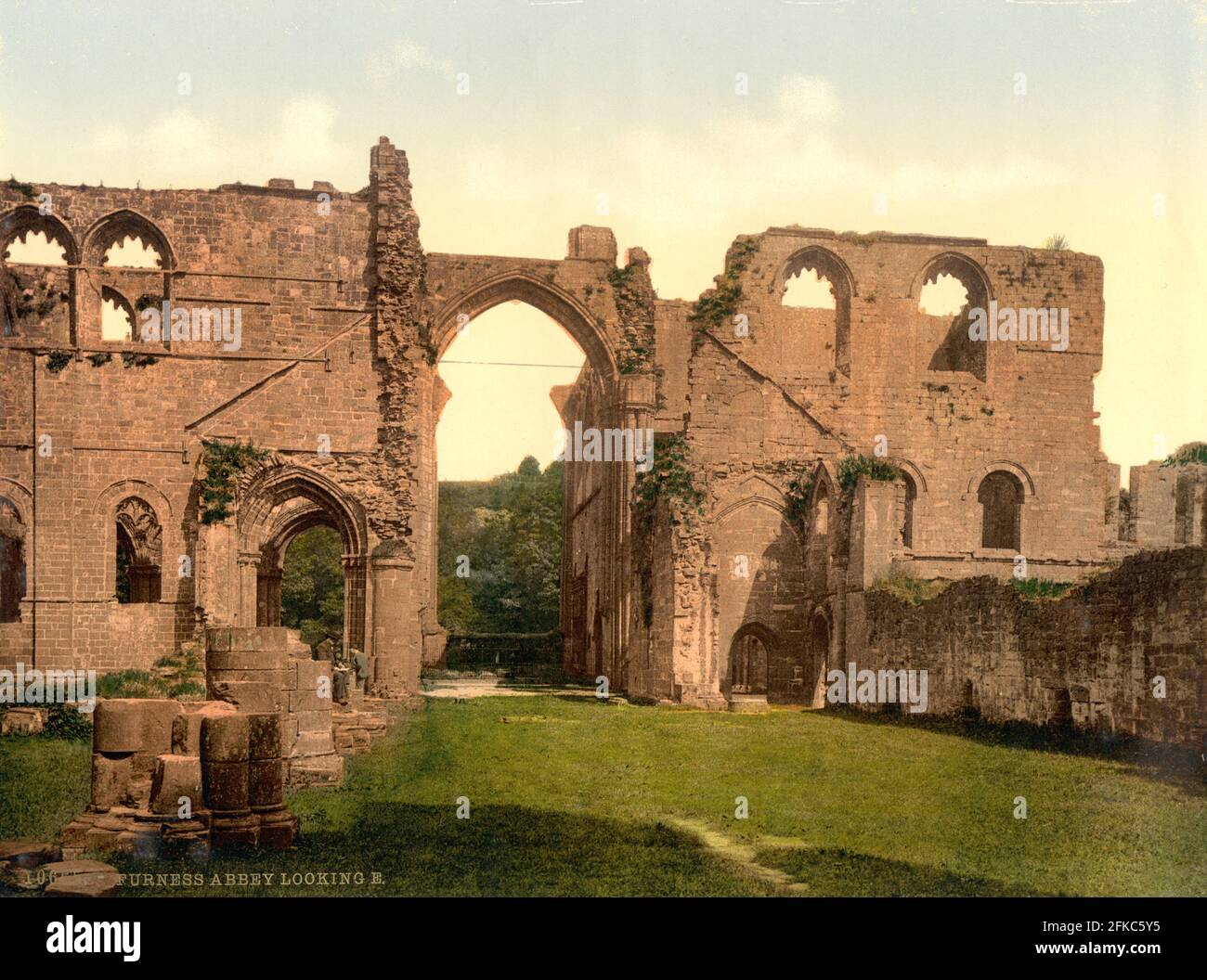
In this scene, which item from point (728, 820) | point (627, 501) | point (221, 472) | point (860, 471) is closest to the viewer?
point (728, 820)

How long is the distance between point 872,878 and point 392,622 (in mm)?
15208

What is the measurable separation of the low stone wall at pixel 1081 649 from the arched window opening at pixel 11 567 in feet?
63.2

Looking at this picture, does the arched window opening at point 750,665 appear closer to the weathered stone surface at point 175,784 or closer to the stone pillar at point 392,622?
the stone pillar at point 392,622

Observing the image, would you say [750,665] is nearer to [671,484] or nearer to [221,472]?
[671,484]

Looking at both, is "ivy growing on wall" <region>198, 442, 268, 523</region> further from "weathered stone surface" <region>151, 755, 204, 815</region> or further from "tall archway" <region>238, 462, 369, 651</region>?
"weathered stone surface" <region>151, 755, 204, 815</region>

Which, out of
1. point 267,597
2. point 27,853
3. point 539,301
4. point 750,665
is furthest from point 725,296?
point 27,853

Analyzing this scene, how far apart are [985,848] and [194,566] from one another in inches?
685

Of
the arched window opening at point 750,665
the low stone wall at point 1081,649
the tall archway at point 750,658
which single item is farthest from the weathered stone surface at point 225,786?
the arched window opening at point 750,665

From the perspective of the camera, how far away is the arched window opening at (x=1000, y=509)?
2911 centimetres

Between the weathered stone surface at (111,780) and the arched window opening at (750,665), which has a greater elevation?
the weathered stone surface at (111,780)

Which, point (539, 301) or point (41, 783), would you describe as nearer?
point (41, 783)

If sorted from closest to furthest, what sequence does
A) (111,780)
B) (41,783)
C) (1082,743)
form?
(111,780) → (41,783) → (1082,743)

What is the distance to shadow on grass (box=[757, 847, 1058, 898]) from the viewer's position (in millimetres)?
8102

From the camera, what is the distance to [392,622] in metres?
22.7
